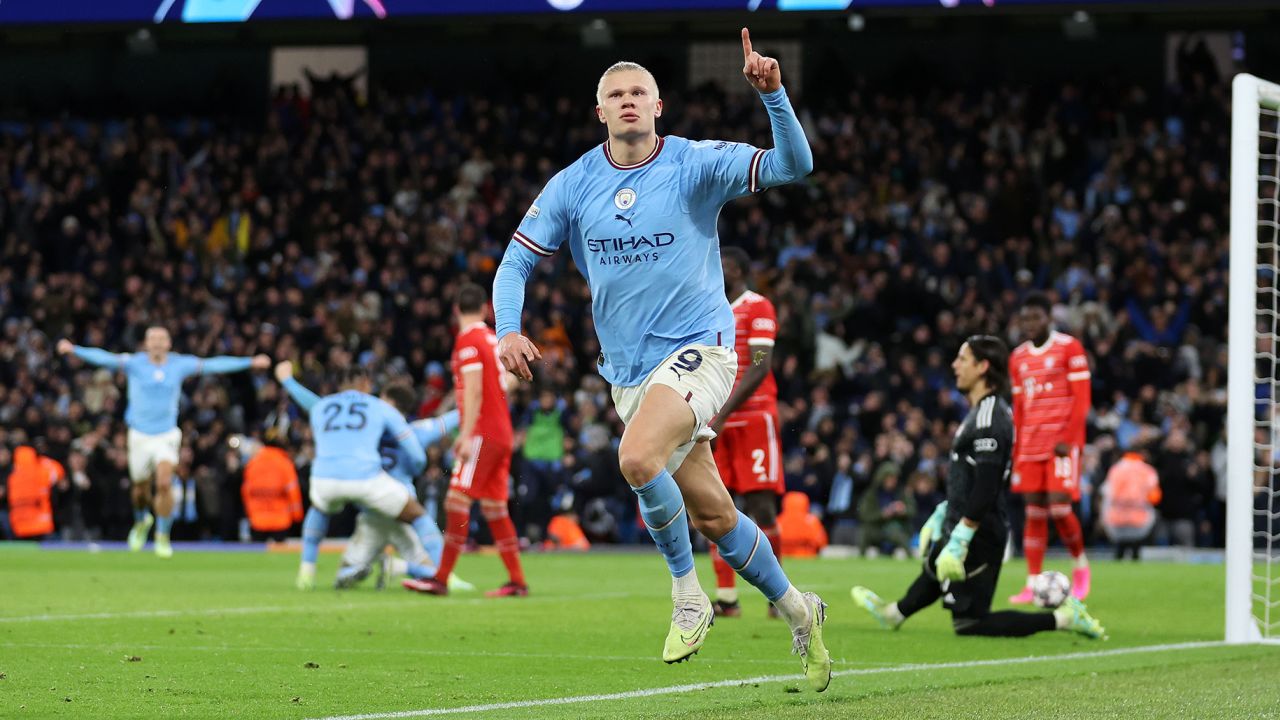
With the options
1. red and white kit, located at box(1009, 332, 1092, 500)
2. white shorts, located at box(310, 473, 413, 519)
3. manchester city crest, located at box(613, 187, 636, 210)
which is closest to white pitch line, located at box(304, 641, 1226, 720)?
manchester city crest, located at box(613, 187, 636, 210)

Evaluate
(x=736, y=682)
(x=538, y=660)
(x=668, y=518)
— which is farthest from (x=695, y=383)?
(x=538, y=660)

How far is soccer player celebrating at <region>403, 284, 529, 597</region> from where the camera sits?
41.5 feet

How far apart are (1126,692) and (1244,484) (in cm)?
326

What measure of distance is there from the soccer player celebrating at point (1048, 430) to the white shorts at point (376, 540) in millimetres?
4660

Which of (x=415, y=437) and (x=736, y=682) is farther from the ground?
(x=415, y=437)

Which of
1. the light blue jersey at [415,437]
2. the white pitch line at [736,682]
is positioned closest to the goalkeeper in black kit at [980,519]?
the white pitch line at [736,682]

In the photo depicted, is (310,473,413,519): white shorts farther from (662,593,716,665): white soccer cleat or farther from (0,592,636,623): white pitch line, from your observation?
(662,593,716,665): white soccer cleat

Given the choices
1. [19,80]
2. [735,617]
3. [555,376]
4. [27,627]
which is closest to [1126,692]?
[735,617]

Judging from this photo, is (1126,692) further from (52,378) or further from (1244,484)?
(52,378)

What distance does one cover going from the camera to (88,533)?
2461cm

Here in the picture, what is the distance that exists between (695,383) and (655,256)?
20.9 inches

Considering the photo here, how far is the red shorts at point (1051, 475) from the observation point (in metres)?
13.4

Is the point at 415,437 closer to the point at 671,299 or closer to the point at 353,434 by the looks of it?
the point at 353,434

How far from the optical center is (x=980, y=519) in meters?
9.46
